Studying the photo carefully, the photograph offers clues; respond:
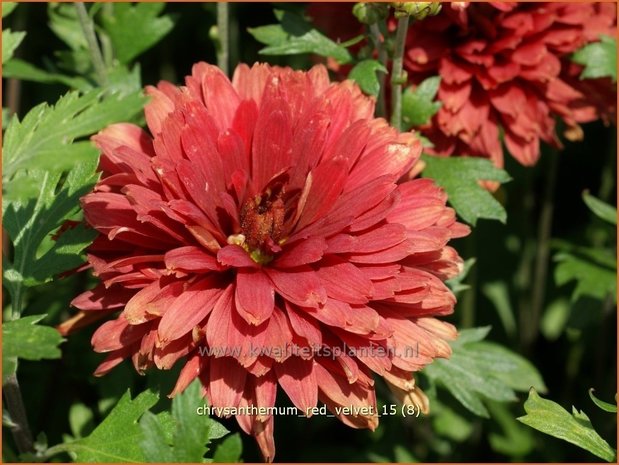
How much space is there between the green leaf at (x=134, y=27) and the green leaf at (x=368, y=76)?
504 mm

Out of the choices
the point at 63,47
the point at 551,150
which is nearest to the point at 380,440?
the point at 551,150

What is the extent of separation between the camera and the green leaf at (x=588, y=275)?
1.83 metres

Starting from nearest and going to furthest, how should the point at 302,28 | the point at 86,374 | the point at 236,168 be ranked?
the point at 236,168 → the point at 302,28 → the point at 86,374

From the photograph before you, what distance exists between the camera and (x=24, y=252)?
4.14 feet

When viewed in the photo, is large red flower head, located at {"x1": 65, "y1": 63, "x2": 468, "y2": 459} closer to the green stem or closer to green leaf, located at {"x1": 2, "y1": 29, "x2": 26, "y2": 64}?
green leaf, located at {"x1": 2, "y1": 29, "x2": 26, "y2": 64}

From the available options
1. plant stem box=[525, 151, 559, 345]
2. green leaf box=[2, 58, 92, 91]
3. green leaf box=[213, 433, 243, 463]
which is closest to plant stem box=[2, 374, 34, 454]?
green leaf box=[213, 433, 243, 463]

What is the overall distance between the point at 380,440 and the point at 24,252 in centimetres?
106

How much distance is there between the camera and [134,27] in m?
1.77

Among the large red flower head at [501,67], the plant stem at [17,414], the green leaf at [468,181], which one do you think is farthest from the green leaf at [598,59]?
the plant stem at [17,414]

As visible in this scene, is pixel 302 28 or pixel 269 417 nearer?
→ pixel 269 417

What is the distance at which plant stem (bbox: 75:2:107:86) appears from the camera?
159 cm

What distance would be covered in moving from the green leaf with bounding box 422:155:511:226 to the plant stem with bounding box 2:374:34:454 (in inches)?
31.1

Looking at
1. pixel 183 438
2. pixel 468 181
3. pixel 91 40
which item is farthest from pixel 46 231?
pixel 468 181

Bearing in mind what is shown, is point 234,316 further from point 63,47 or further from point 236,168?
point 63,47
